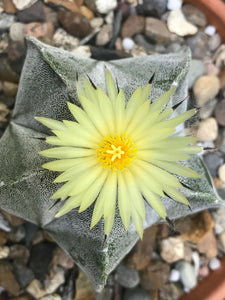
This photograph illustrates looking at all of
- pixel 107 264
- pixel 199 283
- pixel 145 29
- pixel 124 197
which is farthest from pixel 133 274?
pixel 145 29

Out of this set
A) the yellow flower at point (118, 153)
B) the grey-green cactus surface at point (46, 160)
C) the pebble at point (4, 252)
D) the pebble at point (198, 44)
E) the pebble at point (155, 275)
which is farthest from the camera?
the pebble at point (198, 44)

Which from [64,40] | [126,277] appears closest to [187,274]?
[126,277]

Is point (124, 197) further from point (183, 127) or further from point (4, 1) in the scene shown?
point (4, 1)

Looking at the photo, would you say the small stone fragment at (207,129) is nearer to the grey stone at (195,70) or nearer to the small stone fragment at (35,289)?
the grey stone at (195,70)

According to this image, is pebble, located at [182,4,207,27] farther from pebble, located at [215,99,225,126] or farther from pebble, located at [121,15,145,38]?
pebble, located at [215,99,225,126]

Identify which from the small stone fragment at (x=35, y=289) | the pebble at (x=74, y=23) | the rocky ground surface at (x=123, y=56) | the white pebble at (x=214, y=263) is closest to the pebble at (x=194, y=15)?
the rocky ground surface at (x=123, y=56)
